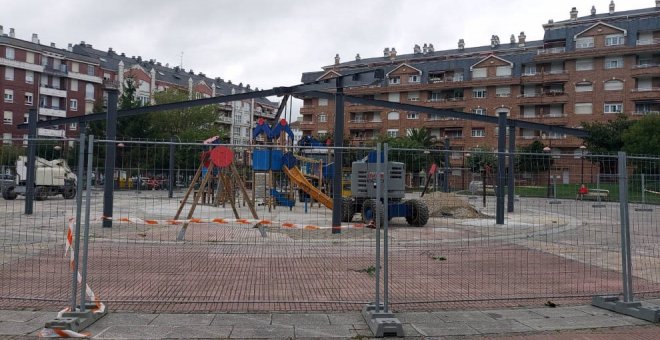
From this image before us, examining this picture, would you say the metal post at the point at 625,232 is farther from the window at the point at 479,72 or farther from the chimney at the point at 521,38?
the chimney at the point at 521,38

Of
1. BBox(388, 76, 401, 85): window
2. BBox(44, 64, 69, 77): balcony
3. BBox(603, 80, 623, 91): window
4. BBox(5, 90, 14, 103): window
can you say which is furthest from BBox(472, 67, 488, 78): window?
BBox(5, 90, 14, 103): window

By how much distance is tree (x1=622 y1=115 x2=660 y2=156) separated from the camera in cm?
3915

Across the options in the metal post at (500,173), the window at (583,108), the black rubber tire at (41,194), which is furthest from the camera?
the window at (583,108)

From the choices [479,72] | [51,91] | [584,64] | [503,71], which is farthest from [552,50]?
[51,91]

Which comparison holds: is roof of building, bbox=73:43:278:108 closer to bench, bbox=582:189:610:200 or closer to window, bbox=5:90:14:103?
window, bbox=5:90:14:103

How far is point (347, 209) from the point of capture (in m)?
15.5

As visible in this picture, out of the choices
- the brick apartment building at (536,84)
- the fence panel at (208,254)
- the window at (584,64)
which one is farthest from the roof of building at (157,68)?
the fence panel at (208,254)

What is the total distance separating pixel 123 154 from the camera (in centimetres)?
752

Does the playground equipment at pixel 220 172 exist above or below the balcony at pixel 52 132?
below

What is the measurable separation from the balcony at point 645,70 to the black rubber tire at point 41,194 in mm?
63022

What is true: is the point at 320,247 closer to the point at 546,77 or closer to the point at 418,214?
the point at 418,214

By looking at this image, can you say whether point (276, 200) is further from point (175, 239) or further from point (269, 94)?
point (175, 239)

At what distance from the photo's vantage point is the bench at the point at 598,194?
7.57 m

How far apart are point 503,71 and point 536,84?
4.60 metres
